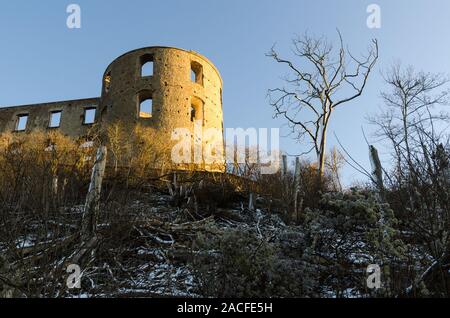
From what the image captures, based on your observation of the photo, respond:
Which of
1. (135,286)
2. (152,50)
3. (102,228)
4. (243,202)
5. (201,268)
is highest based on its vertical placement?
(152,50)

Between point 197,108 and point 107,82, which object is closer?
point 197,108

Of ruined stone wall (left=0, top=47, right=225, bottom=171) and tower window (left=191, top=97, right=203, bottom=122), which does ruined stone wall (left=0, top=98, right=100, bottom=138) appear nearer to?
ruined stone wall (left=0, top=47, right=225, bottom=171)

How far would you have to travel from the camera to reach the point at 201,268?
191 inches

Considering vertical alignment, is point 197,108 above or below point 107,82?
below

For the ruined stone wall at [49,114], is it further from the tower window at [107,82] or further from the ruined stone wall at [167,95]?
the tower window at [107,82]

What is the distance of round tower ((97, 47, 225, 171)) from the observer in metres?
19.2

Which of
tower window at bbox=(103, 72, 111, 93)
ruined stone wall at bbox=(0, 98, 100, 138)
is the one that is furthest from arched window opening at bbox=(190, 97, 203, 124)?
ruined stone wall at bbox=(0, 98, 100, 138)

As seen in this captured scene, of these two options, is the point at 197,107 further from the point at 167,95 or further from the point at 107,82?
the point at 107,82

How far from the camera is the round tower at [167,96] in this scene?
1923 centimetres

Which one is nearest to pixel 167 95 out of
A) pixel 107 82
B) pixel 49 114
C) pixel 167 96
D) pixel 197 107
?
pixel 167 96

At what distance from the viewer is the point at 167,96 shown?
19.7m
